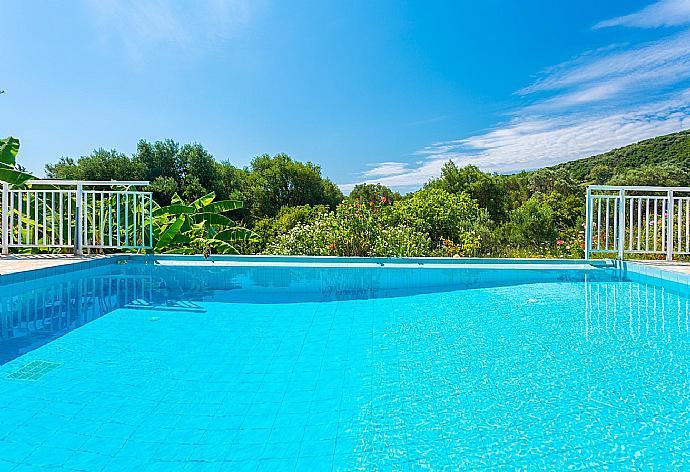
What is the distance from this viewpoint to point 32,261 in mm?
6523

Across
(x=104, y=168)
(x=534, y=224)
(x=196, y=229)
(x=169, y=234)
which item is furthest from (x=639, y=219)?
(x=104, y=168)

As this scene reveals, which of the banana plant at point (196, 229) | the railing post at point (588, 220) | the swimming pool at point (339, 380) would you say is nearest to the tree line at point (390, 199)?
the banana plant at point (196, 229)

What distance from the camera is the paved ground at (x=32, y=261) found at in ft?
18.8

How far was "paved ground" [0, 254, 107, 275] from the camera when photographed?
5.74 meters

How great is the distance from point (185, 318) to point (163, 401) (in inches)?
81.9

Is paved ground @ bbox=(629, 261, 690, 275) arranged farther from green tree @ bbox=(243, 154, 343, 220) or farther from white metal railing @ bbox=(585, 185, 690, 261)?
green tree @ bbox=(243, 154, 343, 220)

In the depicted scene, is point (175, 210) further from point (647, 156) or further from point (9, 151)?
point (647, 156)

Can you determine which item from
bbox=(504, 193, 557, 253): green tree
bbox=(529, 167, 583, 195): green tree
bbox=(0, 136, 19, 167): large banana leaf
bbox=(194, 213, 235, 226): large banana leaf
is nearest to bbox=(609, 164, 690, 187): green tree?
bbox=(529, 167, 583, 195): green tree

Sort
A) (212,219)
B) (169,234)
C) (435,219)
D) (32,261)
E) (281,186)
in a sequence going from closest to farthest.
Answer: (32,261) < (169,234) < (212,219) < (435,219) < (281,186)

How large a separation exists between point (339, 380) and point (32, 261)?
5.83 m

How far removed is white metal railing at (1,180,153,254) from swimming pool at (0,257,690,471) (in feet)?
5.55

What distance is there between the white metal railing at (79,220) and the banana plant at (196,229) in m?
0.26

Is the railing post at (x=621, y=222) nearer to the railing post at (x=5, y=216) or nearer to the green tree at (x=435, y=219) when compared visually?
the green tree at (x=435, y=219)

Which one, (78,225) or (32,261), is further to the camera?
(78,225)
